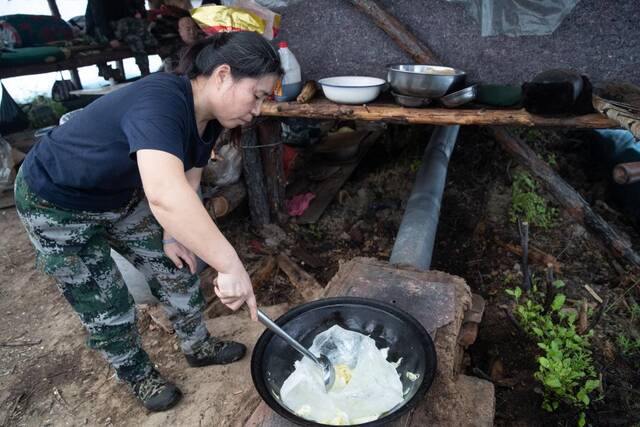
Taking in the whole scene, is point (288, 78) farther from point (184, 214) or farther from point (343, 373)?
point (343, 373)

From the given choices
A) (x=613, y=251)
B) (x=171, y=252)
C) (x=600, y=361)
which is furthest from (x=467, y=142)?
(x=171, y=252)

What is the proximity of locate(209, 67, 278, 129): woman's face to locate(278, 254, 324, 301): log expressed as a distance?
90.9 inches

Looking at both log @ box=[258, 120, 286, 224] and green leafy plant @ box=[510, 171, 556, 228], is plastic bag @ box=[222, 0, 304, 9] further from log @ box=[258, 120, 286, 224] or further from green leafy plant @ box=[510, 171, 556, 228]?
green leafy plant @ box=[510, 171, 556, 228]

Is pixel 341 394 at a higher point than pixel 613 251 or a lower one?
higher

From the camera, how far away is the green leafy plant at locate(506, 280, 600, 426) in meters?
2.55

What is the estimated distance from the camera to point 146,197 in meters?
2.11

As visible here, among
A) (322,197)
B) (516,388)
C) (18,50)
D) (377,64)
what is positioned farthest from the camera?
(18,50)

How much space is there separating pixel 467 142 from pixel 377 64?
2.97m

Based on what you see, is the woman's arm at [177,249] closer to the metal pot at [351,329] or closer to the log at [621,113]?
the metal pot at [351,329]

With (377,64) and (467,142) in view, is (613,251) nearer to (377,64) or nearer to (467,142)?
(377,64)

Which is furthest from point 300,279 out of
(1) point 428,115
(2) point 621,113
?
(2) point 621,113

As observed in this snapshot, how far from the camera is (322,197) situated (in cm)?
537

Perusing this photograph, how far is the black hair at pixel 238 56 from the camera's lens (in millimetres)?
1682

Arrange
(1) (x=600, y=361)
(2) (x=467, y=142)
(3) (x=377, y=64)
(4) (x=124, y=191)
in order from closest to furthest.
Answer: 1. (4) (x=124, y=191)
2. (1) (x=600, y=361)
3. (3) (x=377, y=64)
4. (2) (x=467, y=142)
